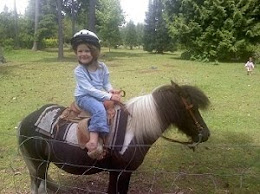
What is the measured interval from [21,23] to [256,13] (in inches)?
1067

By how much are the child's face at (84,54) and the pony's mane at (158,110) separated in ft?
2.21

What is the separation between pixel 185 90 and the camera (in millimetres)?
3104

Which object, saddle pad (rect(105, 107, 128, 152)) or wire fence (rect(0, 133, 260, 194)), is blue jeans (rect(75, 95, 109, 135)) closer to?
saddle pad (rect(105, 107, 128, 152))

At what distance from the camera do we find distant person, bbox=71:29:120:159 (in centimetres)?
300

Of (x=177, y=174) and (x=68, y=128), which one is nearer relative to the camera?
(x=68, y=128)

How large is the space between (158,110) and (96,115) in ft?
2.05

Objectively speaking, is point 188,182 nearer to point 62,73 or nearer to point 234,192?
point 234,192

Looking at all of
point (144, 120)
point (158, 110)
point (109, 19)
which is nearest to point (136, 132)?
point (144, 120)

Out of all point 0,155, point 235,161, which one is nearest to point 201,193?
point 235,161

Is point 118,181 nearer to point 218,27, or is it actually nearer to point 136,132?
point 136,132

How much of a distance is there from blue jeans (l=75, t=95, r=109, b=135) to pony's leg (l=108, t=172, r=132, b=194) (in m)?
0.52

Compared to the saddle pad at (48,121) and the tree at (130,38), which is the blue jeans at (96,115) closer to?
the saddle pad at (48,121)

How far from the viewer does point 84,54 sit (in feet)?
10.3

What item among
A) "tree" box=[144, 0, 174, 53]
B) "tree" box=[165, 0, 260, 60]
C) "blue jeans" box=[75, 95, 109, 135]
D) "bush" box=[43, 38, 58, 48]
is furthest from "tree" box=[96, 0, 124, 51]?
"blue jeans" box=[75, 95, 109, 135]
